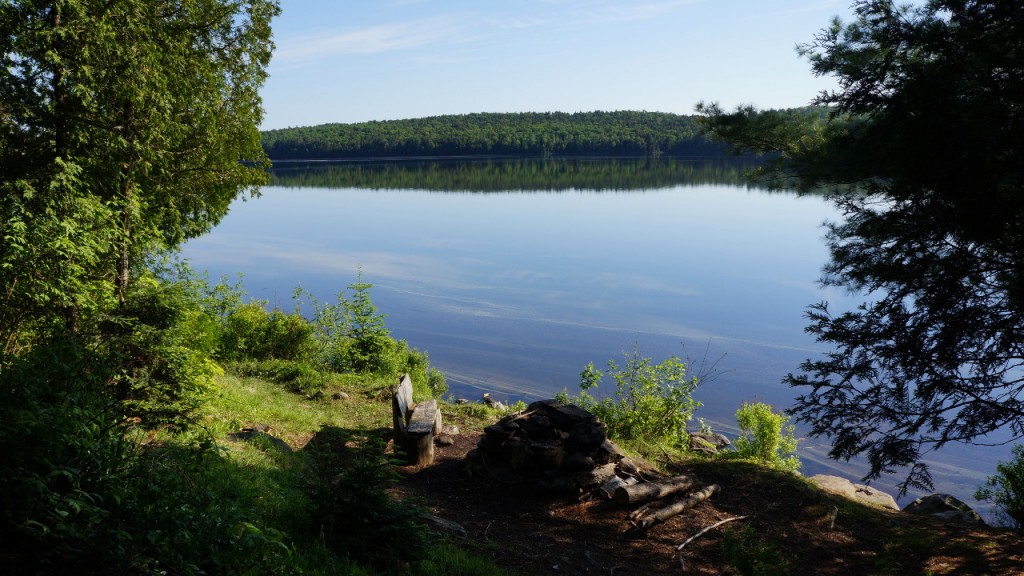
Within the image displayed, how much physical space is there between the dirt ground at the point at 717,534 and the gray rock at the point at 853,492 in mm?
714

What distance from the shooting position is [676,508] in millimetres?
7934

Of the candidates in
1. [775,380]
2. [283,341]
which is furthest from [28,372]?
[775,380]

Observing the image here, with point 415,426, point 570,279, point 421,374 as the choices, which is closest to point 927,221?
point 415,426

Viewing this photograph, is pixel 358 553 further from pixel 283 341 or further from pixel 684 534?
pixel 283 341

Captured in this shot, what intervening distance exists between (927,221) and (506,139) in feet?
456

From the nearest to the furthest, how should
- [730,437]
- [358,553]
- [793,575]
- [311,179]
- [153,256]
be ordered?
1. [358,553]
2. [793,575]
3. [153,256]
4. [730,437]
5. [311,179]

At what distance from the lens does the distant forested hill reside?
133m

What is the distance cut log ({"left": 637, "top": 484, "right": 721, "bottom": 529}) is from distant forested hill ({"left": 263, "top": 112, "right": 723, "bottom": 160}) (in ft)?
404

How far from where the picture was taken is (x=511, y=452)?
333 inches

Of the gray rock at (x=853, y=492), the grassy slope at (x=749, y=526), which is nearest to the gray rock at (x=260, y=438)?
the grassy slope at (x=749, y=526)

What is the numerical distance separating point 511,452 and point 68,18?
27.1 ft

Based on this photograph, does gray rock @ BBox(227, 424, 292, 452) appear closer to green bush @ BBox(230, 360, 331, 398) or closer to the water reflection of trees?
green bush @ BBox(230, 360, 331, 398)

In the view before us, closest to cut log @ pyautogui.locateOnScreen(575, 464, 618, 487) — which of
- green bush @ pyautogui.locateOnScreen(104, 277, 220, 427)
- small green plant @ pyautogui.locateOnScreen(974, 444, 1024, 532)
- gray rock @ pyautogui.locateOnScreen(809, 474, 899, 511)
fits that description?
gray rock @ pyautogui.locateOnScreen(809, 474, 899, 511)

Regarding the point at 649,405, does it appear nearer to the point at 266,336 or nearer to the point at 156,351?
the point at 156,351
